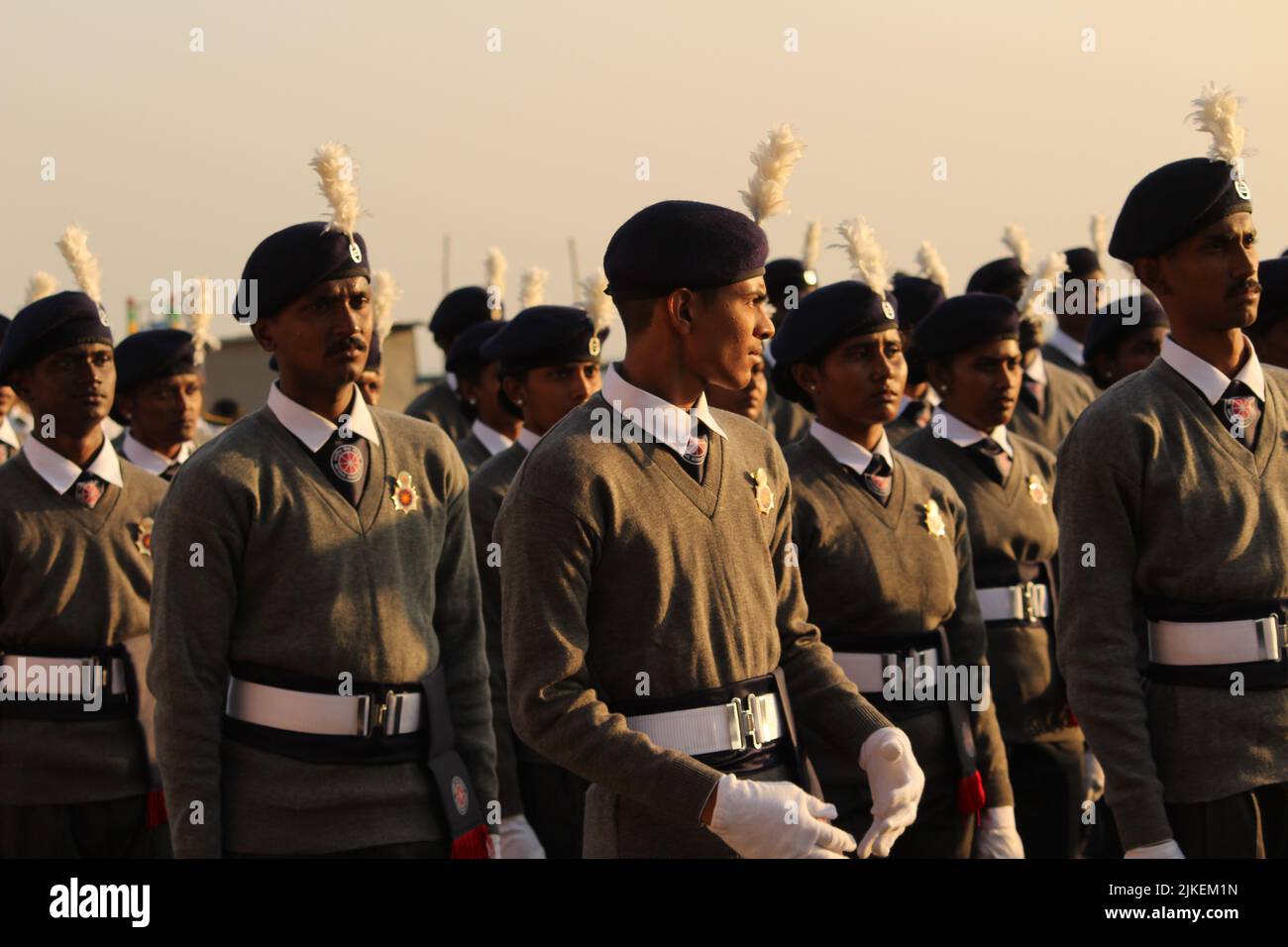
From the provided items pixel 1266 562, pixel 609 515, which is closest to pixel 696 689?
pixel 609 515

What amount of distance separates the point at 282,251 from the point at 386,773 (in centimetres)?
137

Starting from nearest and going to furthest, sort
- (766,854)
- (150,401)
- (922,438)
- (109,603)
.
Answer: (766,854) < (109,603) < (922,438) < (150,401)

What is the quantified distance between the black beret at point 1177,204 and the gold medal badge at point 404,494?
1.96m

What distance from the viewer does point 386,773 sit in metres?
4.80

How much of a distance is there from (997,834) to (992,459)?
1827 mm

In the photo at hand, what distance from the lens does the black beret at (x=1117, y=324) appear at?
8.80 metres

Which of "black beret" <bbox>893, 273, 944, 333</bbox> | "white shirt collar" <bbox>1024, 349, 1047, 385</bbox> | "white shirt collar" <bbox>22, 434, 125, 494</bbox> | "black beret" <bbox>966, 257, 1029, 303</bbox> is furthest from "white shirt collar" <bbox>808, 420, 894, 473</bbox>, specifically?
"black beret" <bbox>966, 257, 1029, 303</bbox>

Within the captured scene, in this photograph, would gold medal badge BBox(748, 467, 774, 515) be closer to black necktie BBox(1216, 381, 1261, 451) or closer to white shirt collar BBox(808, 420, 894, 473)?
black necktie BBox(1216, 381, 1261, 451)

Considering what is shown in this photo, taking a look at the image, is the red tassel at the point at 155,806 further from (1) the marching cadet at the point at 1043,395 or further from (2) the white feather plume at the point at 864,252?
(1) the marching cadet at the point at 1043,395

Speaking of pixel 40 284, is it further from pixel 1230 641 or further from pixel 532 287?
pixel 1230 641

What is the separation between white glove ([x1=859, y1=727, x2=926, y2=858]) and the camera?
157 inches

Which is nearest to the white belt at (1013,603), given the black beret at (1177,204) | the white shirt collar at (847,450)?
the white shirt collar at (847,450)

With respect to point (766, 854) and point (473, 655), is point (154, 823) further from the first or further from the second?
point (766, 854)

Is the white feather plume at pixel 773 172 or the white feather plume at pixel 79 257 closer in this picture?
the white feather plume at pixel 773 172
